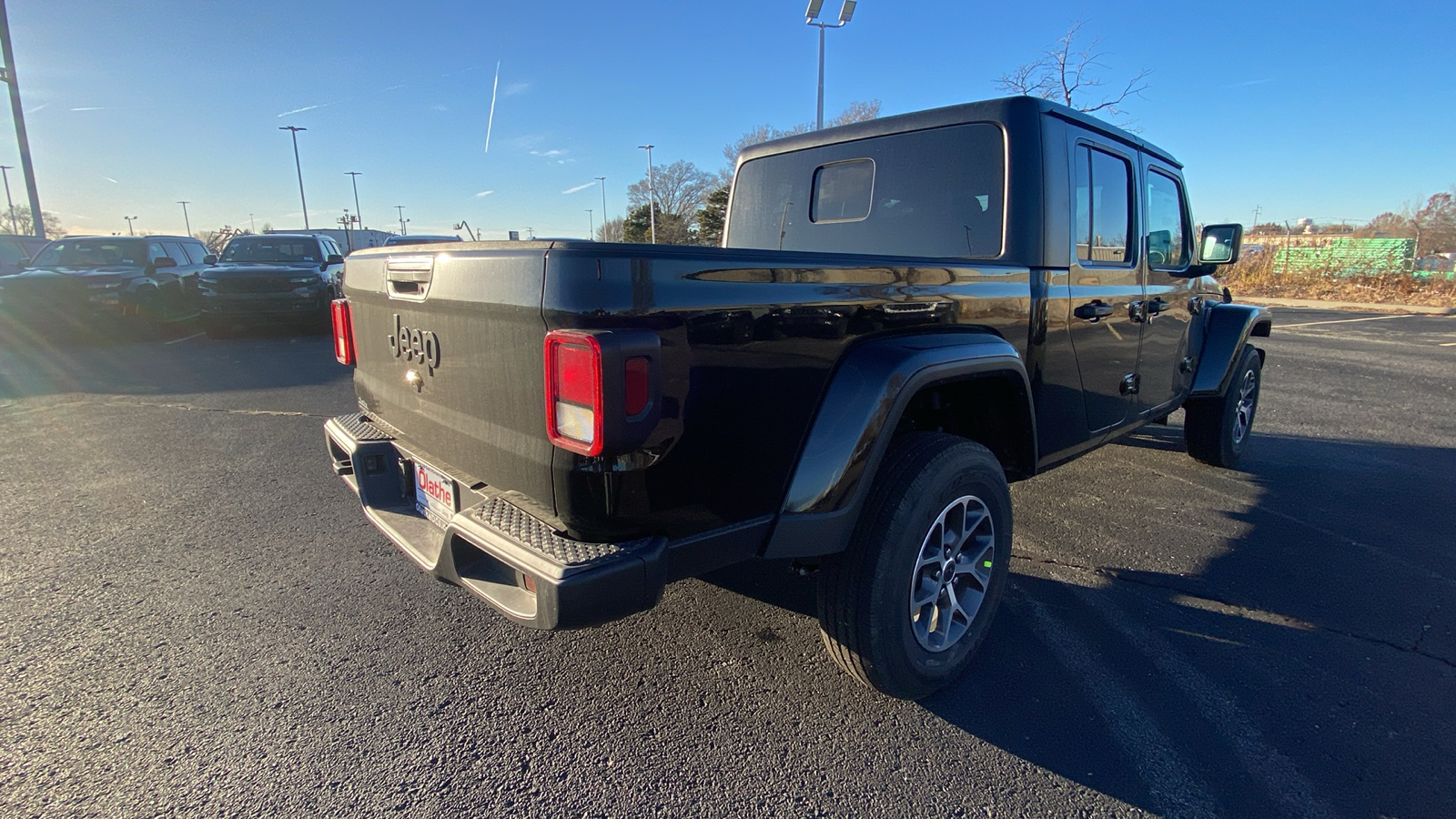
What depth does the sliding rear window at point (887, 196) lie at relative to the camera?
A: 116 inches

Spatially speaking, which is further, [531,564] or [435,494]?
[435,494]

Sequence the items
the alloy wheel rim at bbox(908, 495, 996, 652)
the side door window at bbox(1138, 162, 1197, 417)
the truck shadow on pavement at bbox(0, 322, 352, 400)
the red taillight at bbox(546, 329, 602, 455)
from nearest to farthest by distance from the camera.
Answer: the red taillight at bbox(546, 329, 602, 455) < the alloy wheel rim at bbox(908, 495, 996, 652) < the side door window at bbox(1138, 162, 1197, 417) < the truck shadow on pavement at bbox(0, 322, 352, 400)

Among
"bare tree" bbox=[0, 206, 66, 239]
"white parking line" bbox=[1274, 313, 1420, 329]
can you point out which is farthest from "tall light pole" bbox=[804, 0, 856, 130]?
"bare tree" bbox=[0, 206, 66, 239]

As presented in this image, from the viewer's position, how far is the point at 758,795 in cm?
200

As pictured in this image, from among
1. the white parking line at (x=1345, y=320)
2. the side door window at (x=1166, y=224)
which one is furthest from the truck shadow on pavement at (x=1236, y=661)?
the white parking line at (x=1345, y=320)

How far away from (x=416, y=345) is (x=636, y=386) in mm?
1072

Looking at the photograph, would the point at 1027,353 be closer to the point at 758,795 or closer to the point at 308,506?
the point at 758,795

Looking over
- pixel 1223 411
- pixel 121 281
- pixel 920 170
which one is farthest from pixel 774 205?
pixel 121 281

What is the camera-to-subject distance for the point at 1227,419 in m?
4.83

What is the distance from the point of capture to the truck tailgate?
1.79 m

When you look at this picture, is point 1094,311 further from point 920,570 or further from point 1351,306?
point 1351,306

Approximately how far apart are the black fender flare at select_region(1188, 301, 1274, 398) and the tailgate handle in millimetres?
4505

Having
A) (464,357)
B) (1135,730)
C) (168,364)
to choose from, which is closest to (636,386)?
(464,357)

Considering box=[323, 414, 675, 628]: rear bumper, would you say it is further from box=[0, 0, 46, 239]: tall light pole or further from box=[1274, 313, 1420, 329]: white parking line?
box=[0, 0, 46, 239]: tall light pole
